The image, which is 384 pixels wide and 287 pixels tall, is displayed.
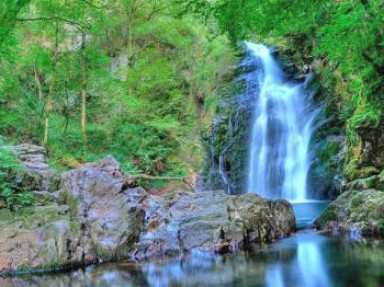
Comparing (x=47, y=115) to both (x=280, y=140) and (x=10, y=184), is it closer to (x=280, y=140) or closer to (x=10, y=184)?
(x=10, y=184)

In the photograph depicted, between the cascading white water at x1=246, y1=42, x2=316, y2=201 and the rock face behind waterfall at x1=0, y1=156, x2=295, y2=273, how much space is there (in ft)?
18.4

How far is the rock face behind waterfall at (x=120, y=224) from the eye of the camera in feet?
29.2

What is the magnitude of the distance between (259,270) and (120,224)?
349 centimetres

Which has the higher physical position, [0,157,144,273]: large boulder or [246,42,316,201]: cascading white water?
[246,42,316,201]: cascading white water

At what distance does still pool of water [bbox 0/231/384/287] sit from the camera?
270 inches

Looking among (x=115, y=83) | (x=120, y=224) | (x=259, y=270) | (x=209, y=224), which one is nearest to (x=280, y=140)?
(x=115, y=83)

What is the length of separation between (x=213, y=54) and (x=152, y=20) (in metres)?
3.28

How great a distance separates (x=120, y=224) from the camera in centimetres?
995

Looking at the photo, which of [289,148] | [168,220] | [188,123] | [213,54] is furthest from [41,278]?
[213,54]

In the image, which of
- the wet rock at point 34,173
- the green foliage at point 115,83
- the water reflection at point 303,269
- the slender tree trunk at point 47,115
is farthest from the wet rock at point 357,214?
the slender tree trunk at point 47,115

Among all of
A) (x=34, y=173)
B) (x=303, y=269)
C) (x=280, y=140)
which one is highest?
(x=280, y=140)

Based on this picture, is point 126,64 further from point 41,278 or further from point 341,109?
point 41,278

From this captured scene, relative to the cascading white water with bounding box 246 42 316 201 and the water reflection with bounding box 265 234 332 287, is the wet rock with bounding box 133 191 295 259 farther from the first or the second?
Answer: the cascading white water with bounding box 246 42 316 201

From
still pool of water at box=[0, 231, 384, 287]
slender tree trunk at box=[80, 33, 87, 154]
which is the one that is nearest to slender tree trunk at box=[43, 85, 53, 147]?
slender tree trunk at box=[80, 33, 87, 154]
